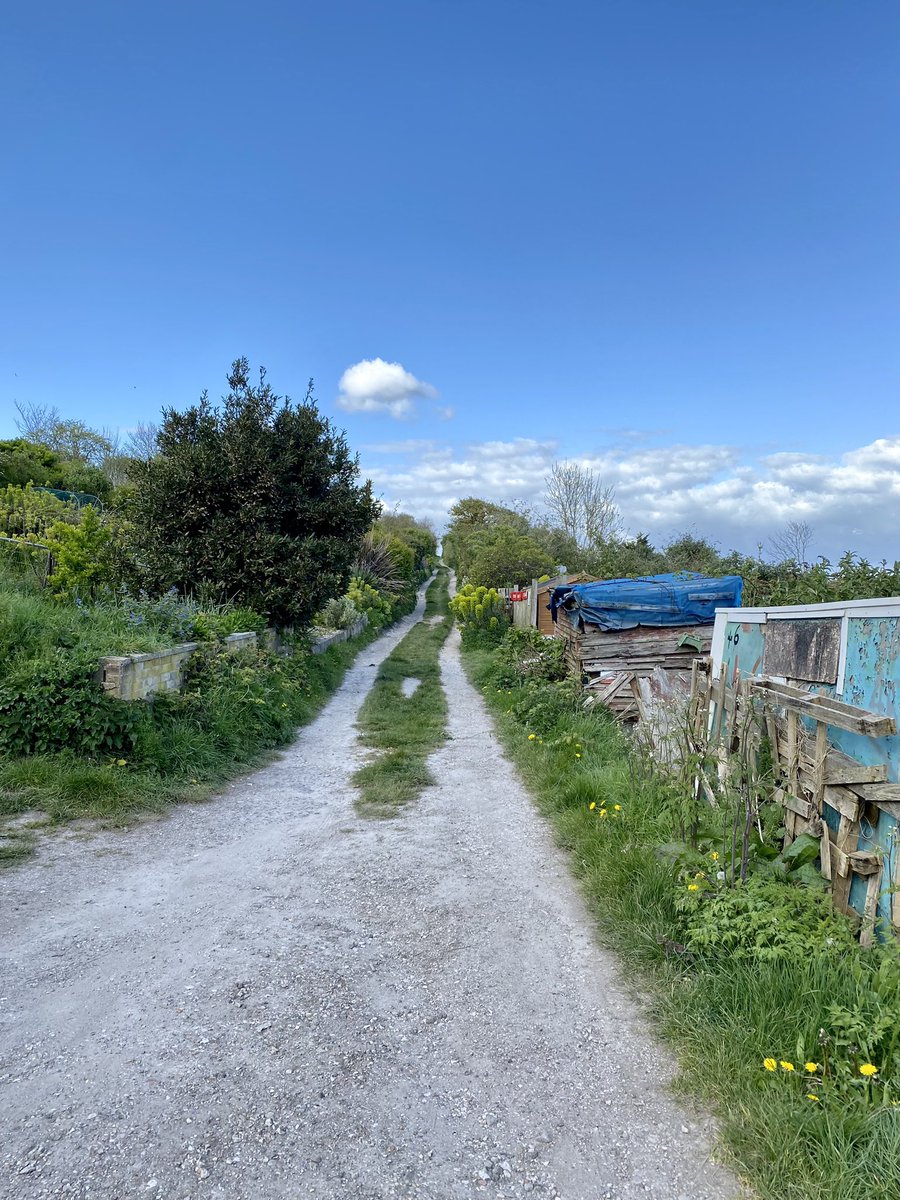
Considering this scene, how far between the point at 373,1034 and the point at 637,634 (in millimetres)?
8025

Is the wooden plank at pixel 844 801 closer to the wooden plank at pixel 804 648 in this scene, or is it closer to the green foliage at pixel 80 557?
the wooden plank at pixel 804 648

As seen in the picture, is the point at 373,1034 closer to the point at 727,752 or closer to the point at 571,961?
the point at 571,961

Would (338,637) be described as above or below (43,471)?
below

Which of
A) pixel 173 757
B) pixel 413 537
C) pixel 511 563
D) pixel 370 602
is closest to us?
pixel 173 757

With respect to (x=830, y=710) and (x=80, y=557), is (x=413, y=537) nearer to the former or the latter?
(x=80, y=557)

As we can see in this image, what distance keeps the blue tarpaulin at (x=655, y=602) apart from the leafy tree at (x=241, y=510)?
14.8ft

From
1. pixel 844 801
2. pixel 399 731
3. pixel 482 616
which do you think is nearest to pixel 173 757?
pixel 399 731

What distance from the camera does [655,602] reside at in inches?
400

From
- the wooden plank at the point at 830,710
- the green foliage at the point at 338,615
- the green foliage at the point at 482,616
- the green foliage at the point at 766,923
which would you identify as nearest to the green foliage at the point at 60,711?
the green foliage at the point at 766,923

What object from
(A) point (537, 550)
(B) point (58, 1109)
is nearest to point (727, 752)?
(B) point (58, 1109)

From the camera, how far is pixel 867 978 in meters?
2.81

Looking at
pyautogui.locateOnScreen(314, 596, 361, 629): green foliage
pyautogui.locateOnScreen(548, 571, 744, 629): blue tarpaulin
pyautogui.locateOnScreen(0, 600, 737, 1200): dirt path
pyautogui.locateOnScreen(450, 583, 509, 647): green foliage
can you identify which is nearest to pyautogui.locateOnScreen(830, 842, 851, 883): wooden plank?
pyautogui.locateOnScreen(0, 600, 737, 1200): dirt path

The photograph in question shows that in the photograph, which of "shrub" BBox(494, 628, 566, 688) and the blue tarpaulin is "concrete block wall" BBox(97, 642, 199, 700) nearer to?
the blue tarpaulin

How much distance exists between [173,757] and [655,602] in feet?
22.8
